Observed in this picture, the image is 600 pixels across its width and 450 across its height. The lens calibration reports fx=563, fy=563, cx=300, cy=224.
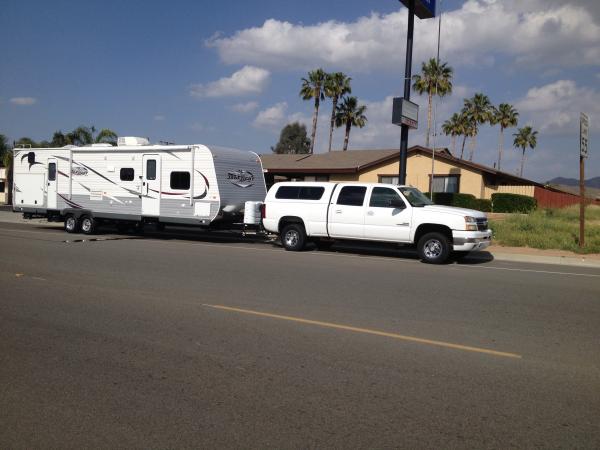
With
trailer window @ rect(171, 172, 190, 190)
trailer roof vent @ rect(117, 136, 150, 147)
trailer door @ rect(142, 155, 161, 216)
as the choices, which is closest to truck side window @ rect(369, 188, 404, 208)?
trailer window @ rect(171, 172, 190, 190)

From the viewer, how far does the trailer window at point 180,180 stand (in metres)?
18.1

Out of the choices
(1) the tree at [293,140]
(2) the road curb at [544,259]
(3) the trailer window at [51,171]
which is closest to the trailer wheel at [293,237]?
(2) the road curb at [544,259]

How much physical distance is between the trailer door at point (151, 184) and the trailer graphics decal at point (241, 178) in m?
2.47

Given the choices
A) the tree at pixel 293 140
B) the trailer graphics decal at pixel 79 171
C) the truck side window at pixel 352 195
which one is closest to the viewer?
the truck side window at pixel 352 195

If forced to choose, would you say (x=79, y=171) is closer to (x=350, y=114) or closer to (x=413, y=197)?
(x=413, y=197)

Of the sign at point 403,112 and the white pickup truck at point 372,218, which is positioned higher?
the sign at point 403,112

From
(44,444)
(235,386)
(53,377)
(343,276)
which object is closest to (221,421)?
(235,386)

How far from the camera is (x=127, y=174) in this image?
1922 centimetres

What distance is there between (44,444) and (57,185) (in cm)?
1871

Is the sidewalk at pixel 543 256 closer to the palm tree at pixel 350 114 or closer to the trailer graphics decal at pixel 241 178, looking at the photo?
the trailer graphics decal at pixel 241 178

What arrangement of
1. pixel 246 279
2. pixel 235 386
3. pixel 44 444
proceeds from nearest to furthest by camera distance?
pixel 44 444, pixel 235 386, pixel 246 279

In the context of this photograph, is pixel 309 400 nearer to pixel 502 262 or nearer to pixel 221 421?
pixel 221 421

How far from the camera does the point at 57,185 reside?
20766 mm

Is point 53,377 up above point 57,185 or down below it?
below
